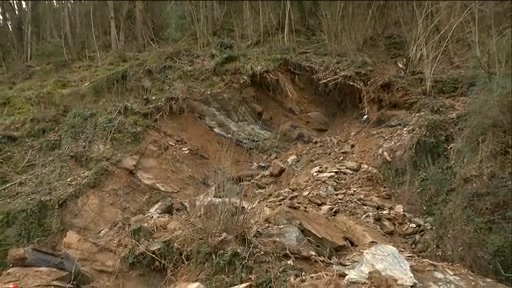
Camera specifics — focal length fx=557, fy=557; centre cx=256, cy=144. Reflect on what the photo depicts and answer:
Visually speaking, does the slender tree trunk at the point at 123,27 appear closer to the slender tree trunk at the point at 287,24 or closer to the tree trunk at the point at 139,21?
the tree trunk at the point at 139,21

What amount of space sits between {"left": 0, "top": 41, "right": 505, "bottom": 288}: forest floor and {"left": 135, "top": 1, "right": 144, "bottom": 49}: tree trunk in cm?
96

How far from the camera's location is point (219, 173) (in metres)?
5.25

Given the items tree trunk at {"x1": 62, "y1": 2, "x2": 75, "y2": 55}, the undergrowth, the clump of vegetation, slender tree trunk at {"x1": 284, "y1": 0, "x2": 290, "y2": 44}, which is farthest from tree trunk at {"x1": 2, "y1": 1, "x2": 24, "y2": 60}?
the undergrowth

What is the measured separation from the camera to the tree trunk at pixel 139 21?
1019cm

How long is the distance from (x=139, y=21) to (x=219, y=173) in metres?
6.08

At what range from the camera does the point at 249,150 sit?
22.9 feet

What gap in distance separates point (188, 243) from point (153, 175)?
182cm

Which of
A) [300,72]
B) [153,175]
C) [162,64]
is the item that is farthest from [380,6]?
[153,175]

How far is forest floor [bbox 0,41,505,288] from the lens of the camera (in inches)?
181

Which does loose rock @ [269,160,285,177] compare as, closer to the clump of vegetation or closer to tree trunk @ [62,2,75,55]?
the clump of vegetation

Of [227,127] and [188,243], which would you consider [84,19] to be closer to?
[227,127]

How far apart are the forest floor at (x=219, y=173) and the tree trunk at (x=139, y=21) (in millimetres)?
959

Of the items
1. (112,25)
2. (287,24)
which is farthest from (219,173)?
(112,25)

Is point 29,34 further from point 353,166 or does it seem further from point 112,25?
point 353,166
